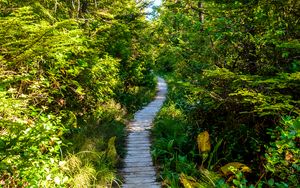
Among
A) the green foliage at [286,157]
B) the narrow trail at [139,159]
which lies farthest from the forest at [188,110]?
the narrow trail at [139,159]

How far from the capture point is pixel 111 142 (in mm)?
7980

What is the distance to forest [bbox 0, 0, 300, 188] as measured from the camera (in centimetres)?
455

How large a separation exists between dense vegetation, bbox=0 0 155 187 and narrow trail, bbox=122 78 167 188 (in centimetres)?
38

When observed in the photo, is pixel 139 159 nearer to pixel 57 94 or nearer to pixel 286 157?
pixel 57 94

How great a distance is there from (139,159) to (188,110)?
189 cm

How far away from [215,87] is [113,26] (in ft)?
17.7

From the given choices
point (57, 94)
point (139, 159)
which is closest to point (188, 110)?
point (139, 159)

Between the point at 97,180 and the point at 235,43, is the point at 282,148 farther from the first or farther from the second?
the point at 97,180

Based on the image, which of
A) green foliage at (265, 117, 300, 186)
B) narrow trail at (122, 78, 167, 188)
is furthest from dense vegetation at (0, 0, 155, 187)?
green foliage at (265, 117, 300, 186)

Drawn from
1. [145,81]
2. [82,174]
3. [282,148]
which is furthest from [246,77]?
[145,81]

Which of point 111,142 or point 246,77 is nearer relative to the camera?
point 246,77

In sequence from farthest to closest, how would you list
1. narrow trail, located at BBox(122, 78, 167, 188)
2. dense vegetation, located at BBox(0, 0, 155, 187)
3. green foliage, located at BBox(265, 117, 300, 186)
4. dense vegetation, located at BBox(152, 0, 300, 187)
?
narrow trail, located at BBox(122, 78, 167, 188), dense vegetation, located at BBox(152, 0, 300, 187), dense vegetation, located at BBox(0, 0, 155, 187), green foliage, located at BBox(265, 117, 300, 186)

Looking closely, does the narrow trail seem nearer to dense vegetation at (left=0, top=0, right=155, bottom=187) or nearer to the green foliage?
dense vegetation at (left=0, top=0, right=155, bottom=187)

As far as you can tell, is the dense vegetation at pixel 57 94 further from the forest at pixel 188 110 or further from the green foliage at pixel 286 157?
the green foliage at pixel 286 157
